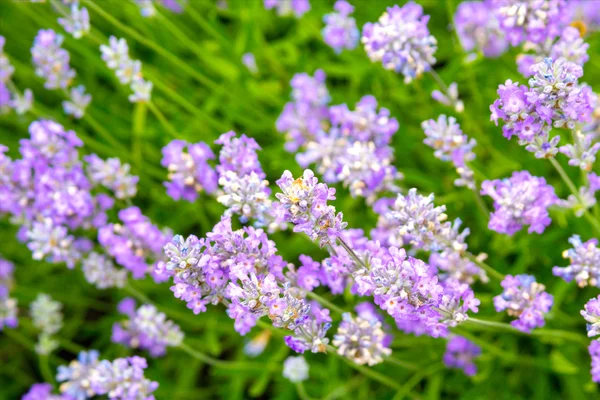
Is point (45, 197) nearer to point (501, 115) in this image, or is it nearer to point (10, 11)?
point (501, 115)

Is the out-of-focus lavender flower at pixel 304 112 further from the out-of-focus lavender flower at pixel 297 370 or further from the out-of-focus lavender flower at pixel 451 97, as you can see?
the out-of-focus lavender flower at pixel 297 370

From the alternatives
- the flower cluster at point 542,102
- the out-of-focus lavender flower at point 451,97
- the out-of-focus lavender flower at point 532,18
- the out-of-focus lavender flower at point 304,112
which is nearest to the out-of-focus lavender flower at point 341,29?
the out-of-focus lavender flower at point 304,112

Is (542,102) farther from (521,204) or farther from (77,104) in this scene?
(77,104)

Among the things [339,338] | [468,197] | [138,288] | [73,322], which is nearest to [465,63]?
[468,197]

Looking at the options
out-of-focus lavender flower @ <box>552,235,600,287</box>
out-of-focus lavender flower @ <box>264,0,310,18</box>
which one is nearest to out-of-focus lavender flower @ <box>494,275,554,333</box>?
out-of-focus lavender flower @ <box>552,235,600,287</box>

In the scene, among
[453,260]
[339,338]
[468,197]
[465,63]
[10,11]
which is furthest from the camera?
[10,11]

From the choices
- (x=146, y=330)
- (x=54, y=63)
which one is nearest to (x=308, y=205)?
(x=146, y=330)
